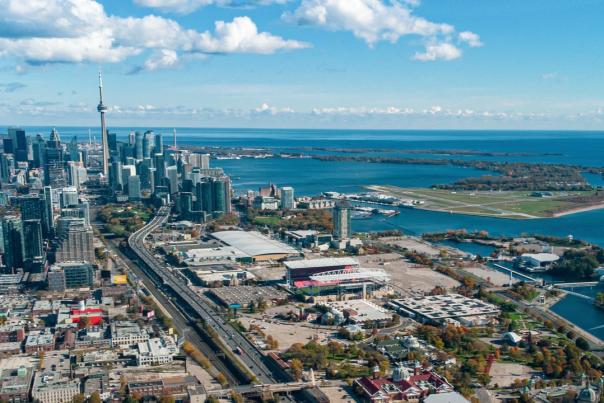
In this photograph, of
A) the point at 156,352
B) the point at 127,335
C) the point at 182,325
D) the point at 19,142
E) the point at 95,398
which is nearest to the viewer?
the point at 95,398

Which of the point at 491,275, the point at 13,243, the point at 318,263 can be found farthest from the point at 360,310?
the point at 13,243

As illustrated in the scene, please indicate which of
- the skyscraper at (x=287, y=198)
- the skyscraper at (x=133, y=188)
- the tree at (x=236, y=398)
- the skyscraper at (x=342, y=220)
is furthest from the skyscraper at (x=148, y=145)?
the tree at (x=236, y=398)

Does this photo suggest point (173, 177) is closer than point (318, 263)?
No

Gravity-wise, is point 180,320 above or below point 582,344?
below

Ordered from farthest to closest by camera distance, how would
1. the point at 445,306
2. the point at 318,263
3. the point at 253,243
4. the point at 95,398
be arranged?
the point at 253,243 < the point at 318,263 < the point at 445,306 < the point at 95,398

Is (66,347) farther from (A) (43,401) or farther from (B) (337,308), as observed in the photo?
(B) (337,308)

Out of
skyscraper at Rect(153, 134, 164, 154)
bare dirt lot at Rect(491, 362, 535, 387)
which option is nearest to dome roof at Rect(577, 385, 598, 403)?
bare dirt lot at Rect(491, 362, 535, 387)

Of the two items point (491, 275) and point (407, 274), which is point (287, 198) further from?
point (491, 275)

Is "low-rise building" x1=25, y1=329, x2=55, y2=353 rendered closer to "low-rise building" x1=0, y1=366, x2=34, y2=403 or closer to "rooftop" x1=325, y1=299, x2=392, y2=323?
"low-rise building" x1=0, y1=366, x2=34, y2=403
